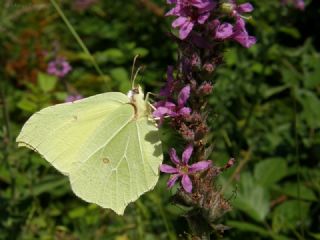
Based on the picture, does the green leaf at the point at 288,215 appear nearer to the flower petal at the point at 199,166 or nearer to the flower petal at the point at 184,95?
the flower petal at the point at 199,166

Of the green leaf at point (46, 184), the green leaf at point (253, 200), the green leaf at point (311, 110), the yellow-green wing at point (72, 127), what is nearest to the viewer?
the yellow-green wing at point (72, 127)

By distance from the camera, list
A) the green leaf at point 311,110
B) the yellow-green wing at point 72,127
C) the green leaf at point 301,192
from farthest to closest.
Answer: the green leaf at point 311,110, the green leaf at point 301,192, the yellow-green wing at point 72,127

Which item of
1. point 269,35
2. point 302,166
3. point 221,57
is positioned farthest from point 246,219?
point 269,35

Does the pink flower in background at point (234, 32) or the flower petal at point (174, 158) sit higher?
the pink flower in background at point (234, 32)

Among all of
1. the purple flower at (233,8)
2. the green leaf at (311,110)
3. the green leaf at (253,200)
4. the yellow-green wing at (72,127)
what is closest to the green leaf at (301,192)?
the green leaf at (253,200)

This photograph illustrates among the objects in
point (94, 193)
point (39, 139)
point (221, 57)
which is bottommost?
point (94, 193)

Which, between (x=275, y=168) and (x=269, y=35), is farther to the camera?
(x=269, y=35)

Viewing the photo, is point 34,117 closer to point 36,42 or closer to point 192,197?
point 192,197

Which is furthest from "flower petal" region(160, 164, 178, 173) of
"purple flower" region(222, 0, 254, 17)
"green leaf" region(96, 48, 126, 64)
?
"green leaf" region(96, 48, 126, 64)

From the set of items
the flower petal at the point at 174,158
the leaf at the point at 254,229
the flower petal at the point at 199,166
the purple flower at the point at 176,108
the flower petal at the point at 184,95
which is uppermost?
the flower petal at the point at 184,95
